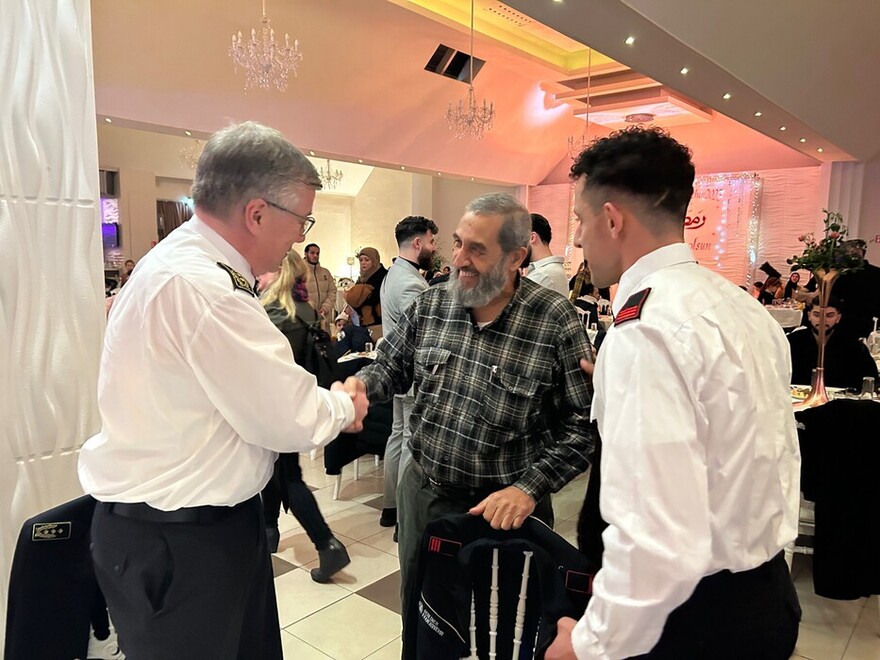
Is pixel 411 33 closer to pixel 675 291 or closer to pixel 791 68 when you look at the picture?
pixel 791 68

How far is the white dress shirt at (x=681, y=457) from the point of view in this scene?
0.95 metres

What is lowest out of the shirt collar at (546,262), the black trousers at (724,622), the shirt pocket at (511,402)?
the black trousers at (724,622)

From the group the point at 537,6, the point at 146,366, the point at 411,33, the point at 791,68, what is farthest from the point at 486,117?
the point at 146,366

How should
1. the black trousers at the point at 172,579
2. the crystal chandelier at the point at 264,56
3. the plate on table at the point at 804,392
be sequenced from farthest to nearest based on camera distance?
the crystal chandelier at the point at 264,56
the plate on table at the point at 804,392
the black trousers at the point at 172,579

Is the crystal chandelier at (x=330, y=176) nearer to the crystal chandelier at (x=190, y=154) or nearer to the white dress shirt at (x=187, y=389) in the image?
the crystal chandelier at (x=190, y=154)

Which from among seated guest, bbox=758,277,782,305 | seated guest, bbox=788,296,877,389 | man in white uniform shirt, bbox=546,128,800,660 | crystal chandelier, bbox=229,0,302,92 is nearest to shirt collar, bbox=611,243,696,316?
man in white uniform shirt, bbox=546,128,800,660

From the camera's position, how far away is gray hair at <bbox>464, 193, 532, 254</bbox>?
1911mm

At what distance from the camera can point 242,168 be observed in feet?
4.39

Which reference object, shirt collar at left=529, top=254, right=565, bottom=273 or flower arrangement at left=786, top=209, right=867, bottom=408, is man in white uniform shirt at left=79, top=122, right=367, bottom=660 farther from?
flower arrangement at left=786, top=209, right=867, bottom=408

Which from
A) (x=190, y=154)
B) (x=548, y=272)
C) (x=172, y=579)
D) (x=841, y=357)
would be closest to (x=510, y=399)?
(x=172, y=579)

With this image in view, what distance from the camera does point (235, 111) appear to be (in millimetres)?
7758

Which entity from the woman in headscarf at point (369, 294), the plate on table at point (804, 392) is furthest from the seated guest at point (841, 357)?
the woman in headscarf at point (369, 294)

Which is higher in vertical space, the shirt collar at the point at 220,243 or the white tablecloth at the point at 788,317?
the shirt collar at the point at 220,243

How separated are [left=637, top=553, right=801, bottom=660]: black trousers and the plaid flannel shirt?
60cm
